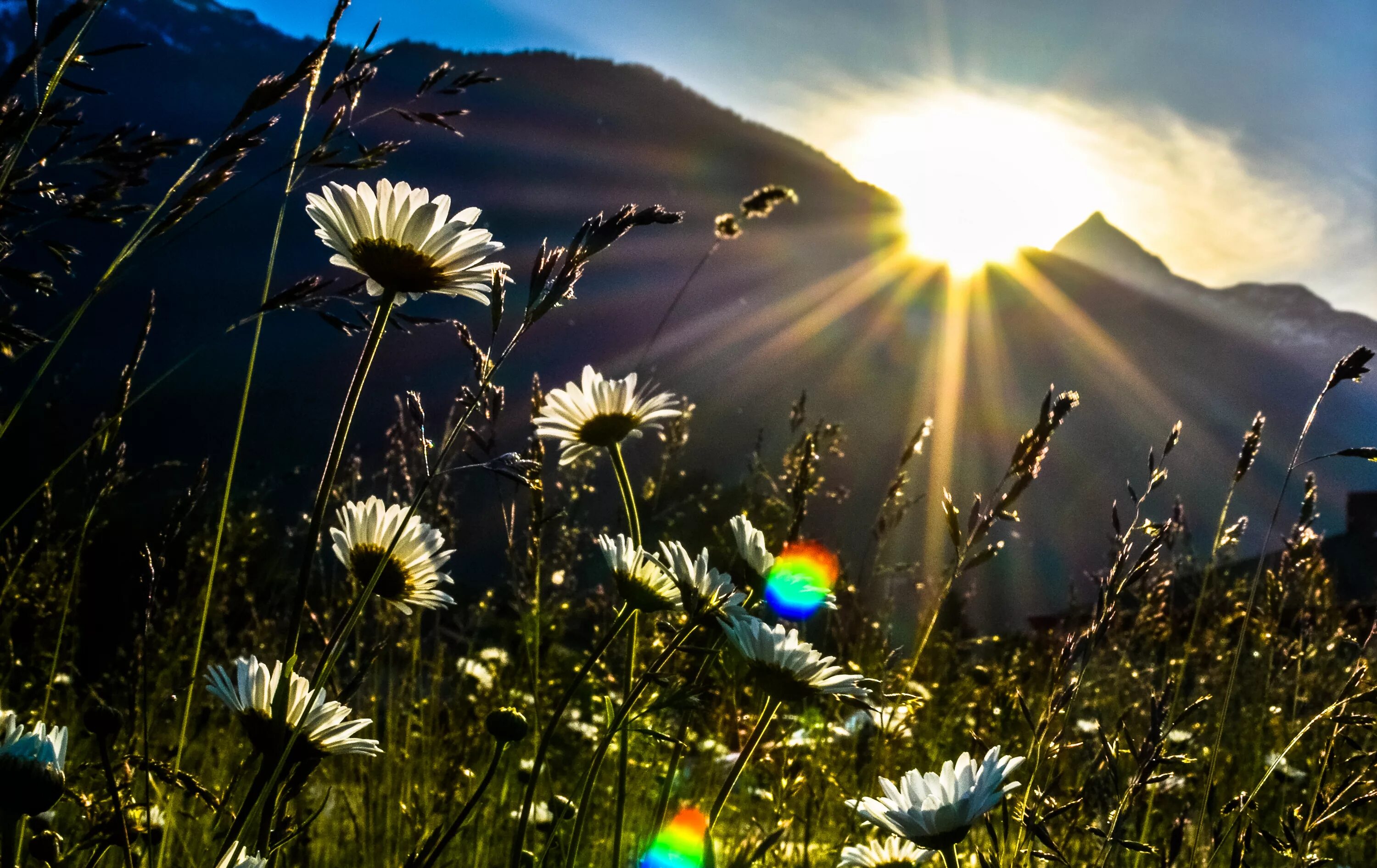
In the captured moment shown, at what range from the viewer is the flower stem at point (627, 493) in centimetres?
115

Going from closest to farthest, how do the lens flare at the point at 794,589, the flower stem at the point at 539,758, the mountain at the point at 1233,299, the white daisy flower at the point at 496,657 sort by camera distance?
the flower stem at the point at 539,758 → the lens flare at the point at 794,589 → the white daisy flower at the point at 496,657 → the mountain at the point at 1233,299

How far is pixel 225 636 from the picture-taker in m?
2.96

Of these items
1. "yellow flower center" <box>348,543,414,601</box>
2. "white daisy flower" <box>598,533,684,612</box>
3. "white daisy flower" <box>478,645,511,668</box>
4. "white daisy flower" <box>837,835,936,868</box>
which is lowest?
"white daisy flower" <box>837,835,936,868</box>

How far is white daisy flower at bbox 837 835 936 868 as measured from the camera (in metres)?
1.16

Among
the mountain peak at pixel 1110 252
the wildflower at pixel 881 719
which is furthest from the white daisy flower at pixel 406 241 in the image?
the mountain peak at pixel 1110 252

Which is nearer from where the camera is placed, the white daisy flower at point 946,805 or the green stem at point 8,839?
the green stem at point 8,839

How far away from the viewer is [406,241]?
1.00 m

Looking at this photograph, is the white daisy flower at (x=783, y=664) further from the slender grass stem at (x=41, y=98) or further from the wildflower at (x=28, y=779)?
the slender grass stem at (x=41, y=98)

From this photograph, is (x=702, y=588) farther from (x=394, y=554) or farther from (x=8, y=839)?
(x=8, y=839)

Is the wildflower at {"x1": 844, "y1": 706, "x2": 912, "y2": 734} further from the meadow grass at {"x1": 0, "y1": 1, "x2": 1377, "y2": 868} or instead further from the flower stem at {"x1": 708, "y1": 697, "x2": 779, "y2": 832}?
the flower stem at {"x1": 708, "y1": 697, "x2": 779, "y2": 832}

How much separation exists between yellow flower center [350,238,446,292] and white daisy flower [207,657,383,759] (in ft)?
1.34

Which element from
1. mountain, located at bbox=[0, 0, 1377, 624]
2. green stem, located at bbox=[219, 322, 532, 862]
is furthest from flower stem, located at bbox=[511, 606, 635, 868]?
mountain, located at bbox=[0, 0, 1377, 624]

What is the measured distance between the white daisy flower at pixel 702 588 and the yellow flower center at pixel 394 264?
42 centimetres

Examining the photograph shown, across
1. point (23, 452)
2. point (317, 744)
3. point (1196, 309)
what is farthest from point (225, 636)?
point (1196, 309)
